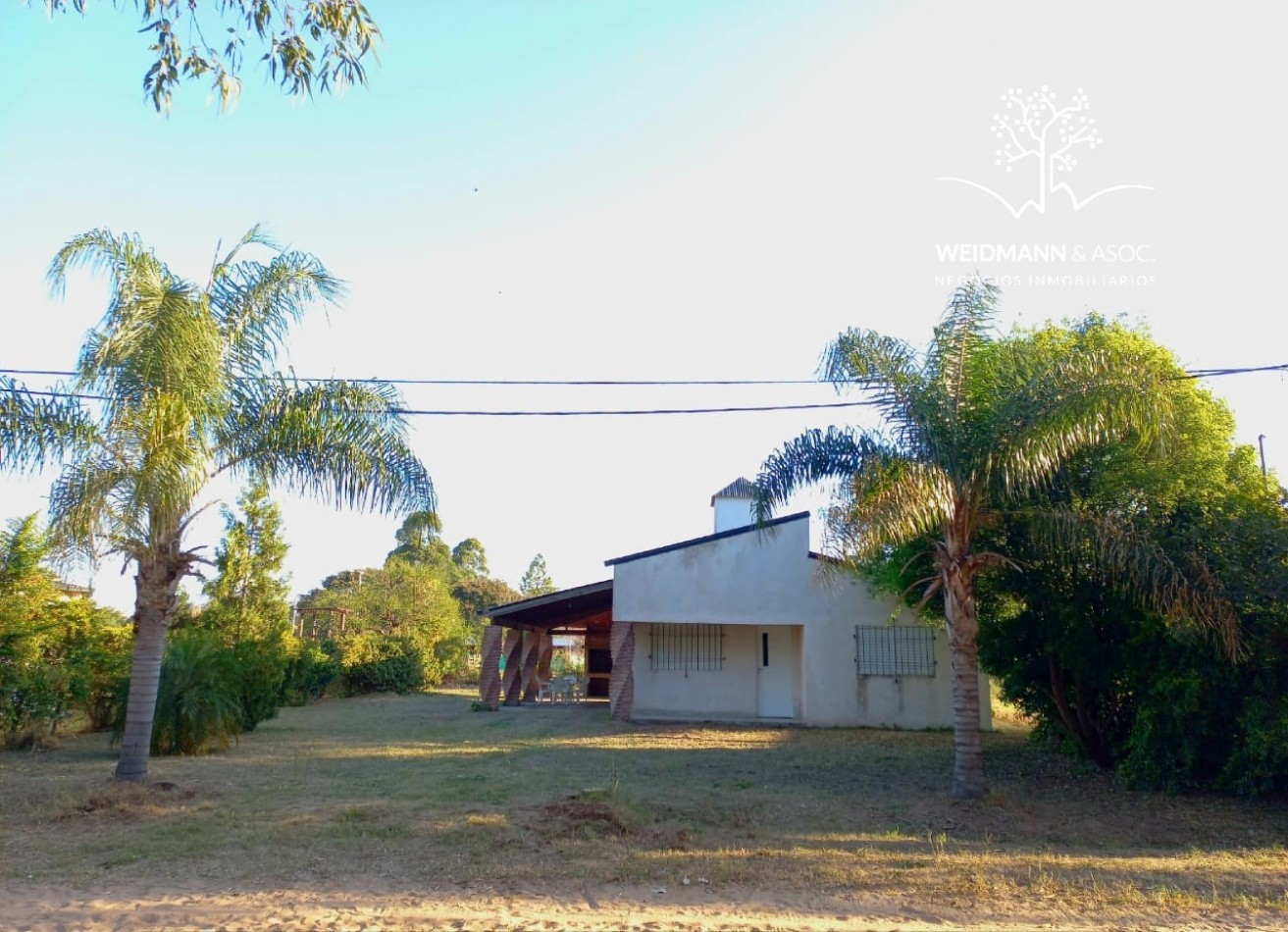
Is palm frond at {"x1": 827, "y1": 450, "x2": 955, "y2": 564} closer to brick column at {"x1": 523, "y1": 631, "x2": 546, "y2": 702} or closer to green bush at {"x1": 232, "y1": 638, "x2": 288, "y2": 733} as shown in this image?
green bush at {"x1": 232, "y1": 638, "x2": 288, "y2": 733}

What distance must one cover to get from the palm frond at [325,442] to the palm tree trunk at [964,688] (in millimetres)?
6284

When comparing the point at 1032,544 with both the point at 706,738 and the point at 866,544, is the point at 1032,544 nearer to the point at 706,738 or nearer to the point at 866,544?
the point at 866,544

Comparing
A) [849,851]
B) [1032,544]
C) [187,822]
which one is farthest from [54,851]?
[1032,544]

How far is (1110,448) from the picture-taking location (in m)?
11.2

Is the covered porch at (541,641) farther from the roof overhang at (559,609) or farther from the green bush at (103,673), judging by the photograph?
the green bush at (103,673)

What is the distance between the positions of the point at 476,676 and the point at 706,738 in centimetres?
2505

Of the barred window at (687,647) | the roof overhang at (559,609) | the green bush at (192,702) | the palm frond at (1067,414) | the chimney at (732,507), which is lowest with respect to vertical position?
the green bush at (192,702)

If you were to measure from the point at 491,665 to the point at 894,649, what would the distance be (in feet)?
30.9

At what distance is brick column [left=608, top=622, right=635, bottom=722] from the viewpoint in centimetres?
2002

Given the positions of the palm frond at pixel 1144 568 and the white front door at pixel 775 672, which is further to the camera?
the white front door at pixel 775 672

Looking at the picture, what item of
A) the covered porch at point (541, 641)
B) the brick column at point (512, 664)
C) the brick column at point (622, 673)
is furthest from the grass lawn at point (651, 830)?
the brick column at point (512, 664)

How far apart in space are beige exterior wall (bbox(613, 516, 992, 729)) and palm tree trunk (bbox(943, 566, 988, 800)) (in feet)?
28.4

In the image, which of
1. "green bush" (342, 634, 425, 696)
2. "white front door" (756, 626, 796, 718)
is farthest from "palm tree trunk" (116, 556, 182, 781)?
"green bush" (342, 634, 425, 696)

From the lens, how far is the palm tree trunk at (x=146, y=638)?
10.5 meters
